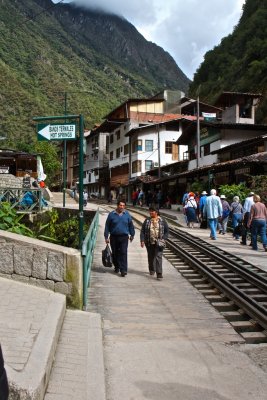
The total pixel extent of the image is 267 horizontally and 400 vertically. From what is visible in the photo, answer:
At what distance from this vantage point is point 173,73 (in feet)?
646

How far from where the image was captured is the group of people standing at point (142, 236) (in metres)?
10.3

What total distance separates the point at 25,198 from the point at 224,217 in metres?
8.85

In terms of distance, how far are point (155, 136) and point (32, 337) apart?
50535 mm

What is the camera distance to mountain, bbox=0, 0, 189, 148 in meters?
75.8

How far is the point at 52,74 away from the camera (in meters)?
97.4

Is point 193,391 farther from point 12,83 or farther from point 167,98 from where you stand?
point 12,83

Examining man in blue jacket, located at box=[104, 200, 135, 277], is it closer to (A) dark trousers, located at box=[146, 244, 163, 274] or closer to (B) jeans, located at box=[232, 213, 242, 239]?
(A) dark trousers, located at box=[146, 244, 163, 274]

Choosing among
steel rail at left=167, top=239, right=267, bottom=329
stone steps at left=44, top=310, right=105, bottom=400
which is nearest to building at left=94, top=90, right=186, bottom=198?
steel rail at left=167, top=239, right=267, bottom=329

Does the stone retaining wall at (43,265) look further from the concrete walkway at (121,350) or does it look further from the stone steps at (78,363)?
the stone steps at (78,363)

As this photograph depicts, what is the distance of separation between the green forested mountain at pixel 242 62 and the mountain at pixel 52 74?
19.3 metres

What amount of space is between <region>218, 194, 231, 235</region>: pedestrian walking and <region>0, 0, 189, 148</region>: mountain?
2191cm

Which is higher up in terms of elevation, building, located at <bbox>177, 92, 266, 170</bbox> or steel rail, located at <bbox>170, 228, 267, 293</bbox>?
building, located at <bbox>177, 92, 266, 170</bbox>

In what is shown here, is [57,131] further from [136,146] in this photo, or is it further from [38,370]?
[136,146]

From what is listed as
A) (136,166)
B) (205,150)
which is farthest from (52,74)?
(205,150)
